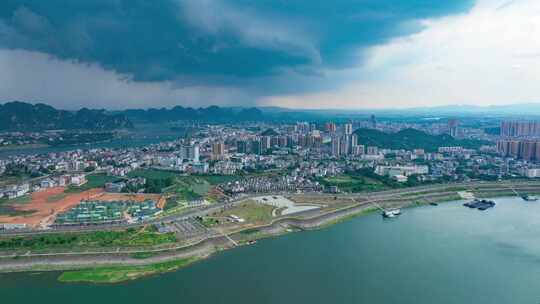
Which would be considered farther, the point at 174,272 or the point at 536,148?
the point at 536,148

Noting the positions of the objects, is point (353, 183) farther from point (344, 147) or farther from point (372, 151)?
point (372, 151)

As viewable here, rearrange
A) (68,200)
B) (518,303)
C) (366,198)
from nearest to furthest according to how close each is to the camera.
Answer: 1. (518,303)
2. (68,200)
3. (366,198)

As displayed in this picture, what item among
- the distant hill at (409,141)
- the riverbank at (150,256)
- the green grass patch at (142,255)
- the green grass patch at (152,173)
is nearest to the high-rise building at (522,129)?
the distant hill at (409,141)

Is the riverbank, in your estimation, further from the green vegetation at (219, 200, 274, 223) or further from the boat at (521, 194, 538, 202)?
the boat at (521, 194, 538, 202)

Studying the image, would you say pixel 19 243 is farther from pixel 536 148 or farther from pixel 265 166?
pixel 536 148

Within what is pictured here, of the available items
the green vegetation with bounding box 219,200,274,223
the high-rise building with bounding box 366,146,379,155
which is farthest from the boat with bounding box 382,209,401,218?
the high-rise building with bounding box 366,146,379,155

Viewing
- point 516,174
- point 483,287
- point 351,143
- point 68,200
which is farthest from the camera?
point 351,143

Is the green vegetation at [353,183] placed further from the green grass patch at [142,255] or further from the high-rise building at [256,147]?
the green grass patch at [142,255]

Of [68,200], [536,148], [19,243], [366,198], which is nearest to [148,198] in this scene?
[68,200]

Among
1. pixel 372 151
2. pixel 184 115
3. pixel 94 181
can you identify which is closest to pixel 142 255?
pixel 94 181
